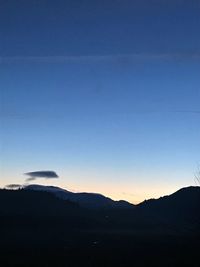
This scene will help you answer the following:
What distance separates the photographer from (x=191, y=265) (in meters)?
31.8

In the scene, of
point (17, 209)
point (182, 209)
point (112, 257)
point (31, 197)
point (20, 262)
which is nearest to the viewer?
point (20, 262)

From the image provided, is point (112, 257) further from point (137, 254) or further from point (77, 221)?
point (77, 221)

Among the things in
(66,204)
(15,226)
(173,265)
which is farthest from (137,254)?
(66,204)

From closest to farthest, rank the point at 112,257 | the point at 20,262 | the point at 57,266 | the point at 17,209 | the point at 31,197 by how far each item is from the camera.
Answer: the point at 57,266 → the point at 20,262 → the point at 112,257 → the point at 17,209 → the point at 31,197

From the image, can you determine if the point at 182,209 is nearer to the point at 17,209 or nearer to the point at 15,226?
the point at 17,209

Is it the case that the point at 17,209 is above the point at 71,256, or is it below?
above

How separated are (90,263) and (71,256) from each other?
4902 mm

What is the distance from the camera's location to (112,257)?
37.5 meters

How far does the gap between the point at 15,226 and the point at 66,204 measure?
7215cm

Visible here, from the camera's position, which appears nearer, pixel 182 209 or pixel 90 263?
pixel 90 263

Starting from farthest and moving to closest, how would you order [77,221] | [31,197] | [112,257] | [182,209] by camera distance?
1. [182,209]
2. [31,197]
3. [77,221]
4. [112,257]

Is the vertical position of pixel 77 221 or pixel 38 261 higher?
pixel 77 221

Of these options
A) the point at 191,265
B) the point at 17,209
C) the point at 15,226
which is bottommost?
the point at 191,265

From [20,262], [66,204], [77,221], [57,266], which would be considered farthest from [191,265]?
[66,204]
